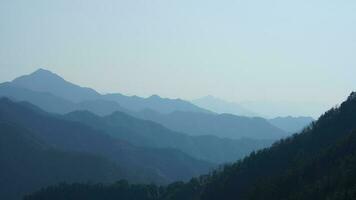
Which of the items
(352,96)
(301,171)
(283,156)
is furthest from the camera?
(352,96)

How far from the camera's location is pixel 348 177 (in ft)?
362

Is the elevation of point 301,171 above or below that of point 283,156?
below

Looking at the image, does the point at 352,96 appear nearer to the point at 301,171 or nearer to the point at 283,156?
the point at 283,156

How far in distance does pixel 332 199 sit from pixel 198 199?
73.5 meters

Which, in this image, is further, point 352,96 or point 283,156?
point 352,96

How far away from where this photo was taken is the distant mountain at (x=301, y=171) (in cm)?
11671

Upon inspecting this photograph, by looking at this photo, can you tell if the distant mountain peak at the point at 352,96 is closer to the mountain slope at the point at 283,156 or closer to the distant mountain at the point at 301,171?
the mountain slope at the point at 283,156

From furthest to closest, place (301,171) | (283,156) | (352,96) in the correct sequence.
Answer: (352,96), (283,156), (301,171)

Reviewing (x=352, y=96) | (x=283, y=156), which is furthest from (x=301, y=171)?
(x=352, y=96)

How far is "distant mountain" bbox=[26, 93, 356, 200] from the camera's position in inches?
4595

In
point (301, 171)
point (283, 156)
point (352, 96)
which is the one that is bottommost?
point (301, 171)

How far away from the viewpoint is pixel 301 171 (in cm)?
13712

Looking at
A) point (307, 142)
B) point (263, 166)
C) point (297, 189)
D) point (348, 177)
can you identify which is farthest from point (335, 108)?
point (348, 177)

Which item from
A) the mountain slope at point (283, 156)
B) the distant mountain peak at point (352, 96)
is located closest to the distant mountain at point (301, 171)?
the mountain slope at point (283, 156)
